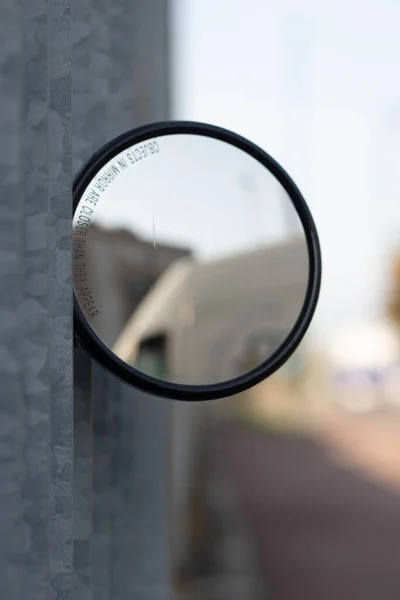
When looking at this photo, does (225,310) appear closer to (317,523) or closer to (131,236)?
→ (131,236)

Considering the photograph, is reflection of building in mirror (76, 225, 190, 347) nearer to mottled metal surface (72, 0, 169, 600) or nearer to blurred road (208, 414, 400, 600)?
mottled metal surface (72, 0, 169, 600)

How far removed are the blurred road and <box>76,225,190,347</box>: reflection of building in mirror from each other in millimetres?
7120

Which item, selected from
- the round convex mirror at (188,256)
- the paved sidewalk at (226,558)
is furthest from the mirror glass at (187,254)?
the paved sidewalk at (226,558)

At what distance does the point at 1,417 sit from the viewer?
1.02 m

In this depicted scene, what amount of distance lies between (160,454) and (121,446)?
1.71 feet

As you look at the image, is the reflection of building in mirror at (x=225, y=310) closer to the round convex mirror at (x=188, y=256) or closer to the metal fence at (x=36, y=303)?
the round convex mirror at (x=188, y=256)

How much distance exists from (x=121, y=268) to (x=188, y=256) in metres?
0.18

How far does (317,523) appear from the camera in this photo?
13930 mm

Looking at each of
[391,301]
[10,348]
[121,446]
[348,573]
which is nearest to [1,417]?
[10,348]

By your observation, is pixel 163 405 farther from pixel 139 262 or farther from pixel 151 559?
pixel 139 262

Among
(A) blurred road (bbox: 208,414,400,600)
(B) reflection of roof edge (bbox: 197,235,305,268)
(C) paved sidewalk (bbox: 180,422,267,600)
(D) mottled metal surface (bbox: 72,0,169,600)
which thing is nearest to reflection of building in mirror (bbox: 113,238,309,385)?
(B) reflection of roof edge (bbox: 197,235,305,268)

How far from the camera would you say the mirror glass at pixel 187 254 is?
4.13 feet

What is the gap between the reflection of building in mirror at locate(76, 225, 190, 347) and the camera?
147 cm

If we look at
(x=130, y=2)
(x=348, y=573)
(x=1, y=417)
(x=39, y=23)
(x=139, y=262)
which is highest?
(x=130, y=2)
